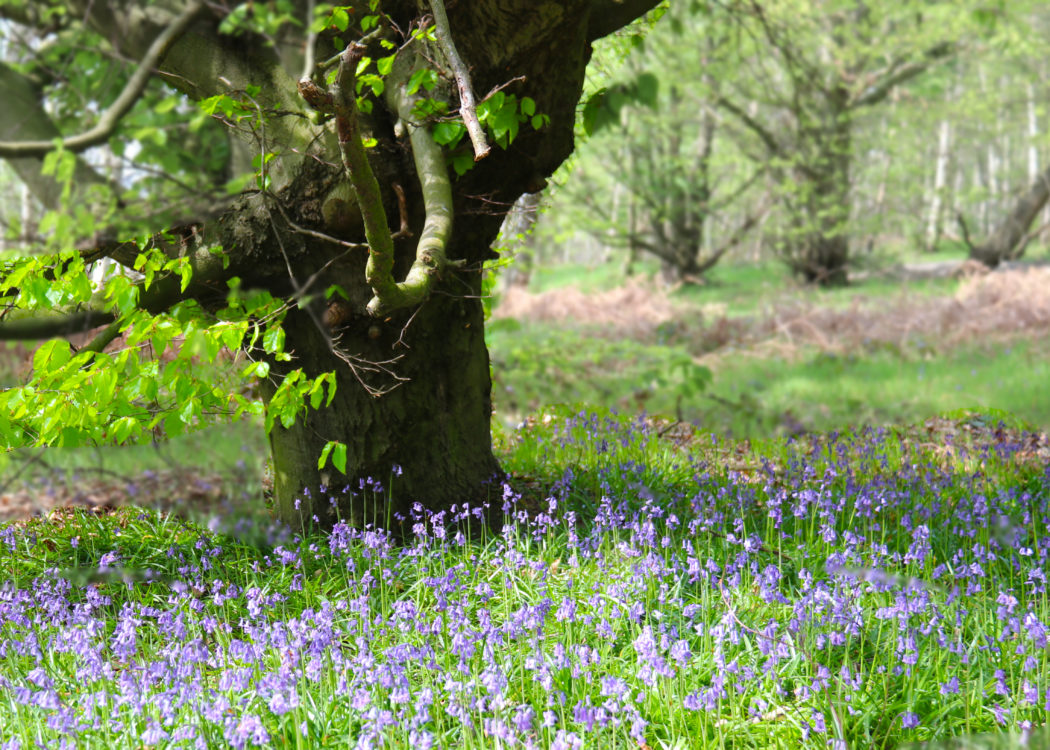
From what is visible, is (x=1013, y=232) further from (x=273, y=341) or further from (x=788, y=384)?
(x=273, y=341)

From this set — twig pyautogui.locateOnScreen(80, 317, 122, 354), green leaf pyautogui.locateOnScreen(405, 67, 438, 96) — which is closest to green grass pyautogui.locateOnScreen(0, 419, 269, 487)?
twig pyautogui.locateOnScreen(80, 317, 122, 354)

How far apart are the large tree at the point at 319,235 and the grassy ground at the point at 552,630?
61 centimetres

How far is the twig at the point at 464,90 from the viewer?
2.32 meters

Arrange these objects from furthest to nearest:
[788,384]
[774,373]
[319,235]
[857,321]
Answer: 1. [857,321]
2. [774,373]
3. [788,384]
4. [319,235]

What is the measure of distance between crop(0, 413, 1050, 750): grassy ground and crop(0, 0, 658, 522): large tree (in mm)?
615

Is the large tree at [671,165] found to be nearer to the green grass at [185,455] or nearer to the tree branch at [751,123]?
the tree branch at [751,123]

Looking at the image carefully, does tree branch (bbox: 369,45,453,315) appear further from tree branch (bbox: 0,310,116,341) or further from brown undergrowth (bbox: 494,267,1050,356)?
brown undergrowth (bbox: 494,267,1050,356)

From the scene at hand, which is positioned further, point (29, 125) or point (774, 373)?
point (774, 373)

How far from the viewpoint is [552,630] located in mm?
2816

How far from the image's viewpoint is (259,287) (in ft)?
11.4

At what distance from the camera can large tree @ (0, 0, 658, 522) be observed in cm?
272

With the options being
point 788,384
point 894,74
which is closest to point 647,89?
point 788,384

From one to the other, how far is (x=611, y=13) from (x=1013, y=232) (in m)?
17.4

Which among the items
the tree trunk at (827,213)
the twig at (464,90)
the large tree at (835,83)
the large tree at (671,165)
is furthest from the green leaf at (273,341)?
the tree trunk at (827,213)
